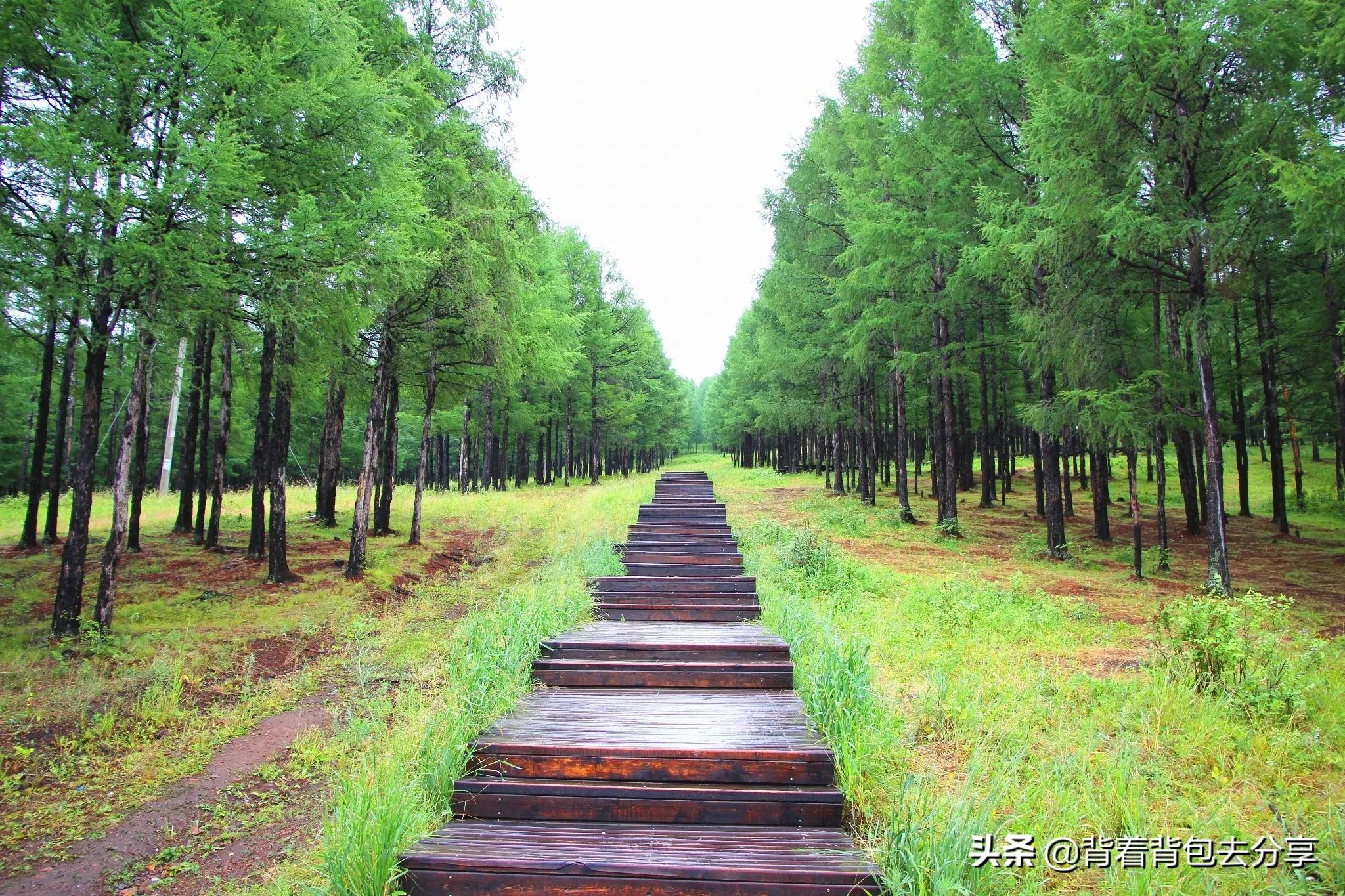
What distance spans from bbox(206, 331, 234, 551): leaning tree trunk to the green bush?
1572 centimetres

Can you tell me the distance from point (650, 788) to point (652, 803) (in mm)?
113

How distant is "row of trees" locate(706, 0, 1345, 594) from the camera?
884 cm

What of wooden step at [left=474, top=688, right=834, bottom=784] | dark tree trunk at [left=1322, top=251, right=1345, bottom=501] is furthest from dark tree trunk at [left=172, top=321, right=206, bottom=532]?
dark tree trunk at [left=1322, top=251, right=1345, bottom=501]

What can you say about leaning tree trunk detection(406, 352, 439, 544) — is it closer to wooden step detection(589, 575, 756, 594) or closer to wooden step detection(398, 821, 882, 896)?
wooden step detection(589, 575, 756, 594)

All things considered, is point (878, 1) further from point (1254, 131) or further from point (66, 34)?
point (66, 34)

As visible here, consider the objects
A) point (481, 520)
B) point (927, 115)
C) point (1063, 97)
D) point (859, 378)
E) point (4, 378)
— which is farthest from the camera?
point (4, 378)

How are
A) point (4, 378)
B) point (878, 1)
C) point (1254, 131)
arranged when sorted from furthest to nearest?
point (4, 378)
point (878, 1)
point (1254, 131)

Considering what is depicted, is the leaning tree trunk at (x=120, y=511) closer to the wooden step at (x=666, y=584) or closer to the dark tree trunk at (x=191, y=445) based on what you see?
the wooden step at (x=666, y=584)

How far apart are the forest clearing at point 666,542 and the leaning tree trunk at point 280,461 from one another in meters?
0.09

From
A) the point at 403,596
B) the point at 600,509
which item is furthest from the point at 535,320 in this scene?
the point at 403,596

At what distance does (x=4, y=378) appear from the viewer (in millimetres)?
26688

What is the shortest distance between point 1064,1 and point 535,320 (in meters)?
13.2

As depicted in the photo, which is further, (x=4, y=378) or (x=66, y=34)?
(x=4, y=378)

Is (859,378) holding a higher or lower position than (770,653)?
higher
